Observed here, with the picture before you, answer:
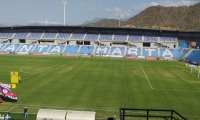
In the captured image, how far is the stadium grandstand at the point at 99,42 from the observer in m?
89.6

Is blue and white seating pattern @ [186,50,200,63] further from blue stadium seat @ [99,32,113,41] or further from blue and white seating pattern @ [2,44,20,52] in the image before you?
blue and white seating pattern @ [2,44,20,52]

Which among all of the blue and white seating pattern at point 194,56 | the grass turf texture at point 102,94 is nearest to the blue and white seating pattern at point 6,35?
the grass turf texture at point 102,94

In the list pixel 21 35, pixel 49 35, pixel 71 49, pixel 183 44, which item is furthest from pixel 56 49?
pixel 183 44

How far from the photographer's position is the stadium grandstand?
3529 inches

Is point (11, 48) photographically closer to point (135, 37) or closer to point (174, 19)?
point (135, 37)

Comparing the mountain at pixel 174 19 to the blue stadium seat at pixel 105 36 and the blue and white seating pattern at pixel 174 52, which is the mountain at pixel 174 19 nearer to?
the blue stadium seat at pixel 105 36

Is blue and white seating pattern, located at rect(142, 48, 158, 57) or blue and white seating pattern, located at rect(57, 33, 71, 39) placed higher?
blue and white seating pattern, located at rect(57, 33, 71, 39)

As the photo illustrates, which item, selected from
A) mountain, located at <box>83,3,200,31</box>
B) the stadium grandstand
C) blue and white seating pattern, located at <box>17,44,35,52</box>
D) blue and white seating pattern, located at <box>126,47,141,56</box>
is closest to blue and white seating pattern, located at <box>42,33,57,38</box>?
the stadium grandstand

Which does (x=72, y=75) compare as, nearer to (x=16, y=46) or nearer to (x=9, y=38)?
(x=16, y=46)

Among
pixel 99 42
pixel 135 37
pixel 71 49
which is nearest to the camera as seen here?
pixel 71 49

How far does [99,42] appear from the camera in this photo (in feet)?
327

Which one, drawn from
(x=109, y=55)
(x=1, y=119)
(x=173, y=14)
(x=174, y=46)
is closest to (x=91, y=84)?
(x=1, y=119)

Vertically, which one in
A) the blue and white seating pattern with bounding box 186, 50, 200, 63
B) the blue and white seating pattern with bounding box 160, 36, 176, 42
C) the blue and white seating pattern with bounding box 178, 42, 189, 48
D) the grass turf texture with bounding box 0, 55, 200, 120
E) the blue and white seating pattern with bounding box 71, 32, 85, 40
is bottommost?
the grass turf texture with bounding box 0, 55, 200, 120

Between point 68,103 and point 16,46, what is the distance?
78360mm
